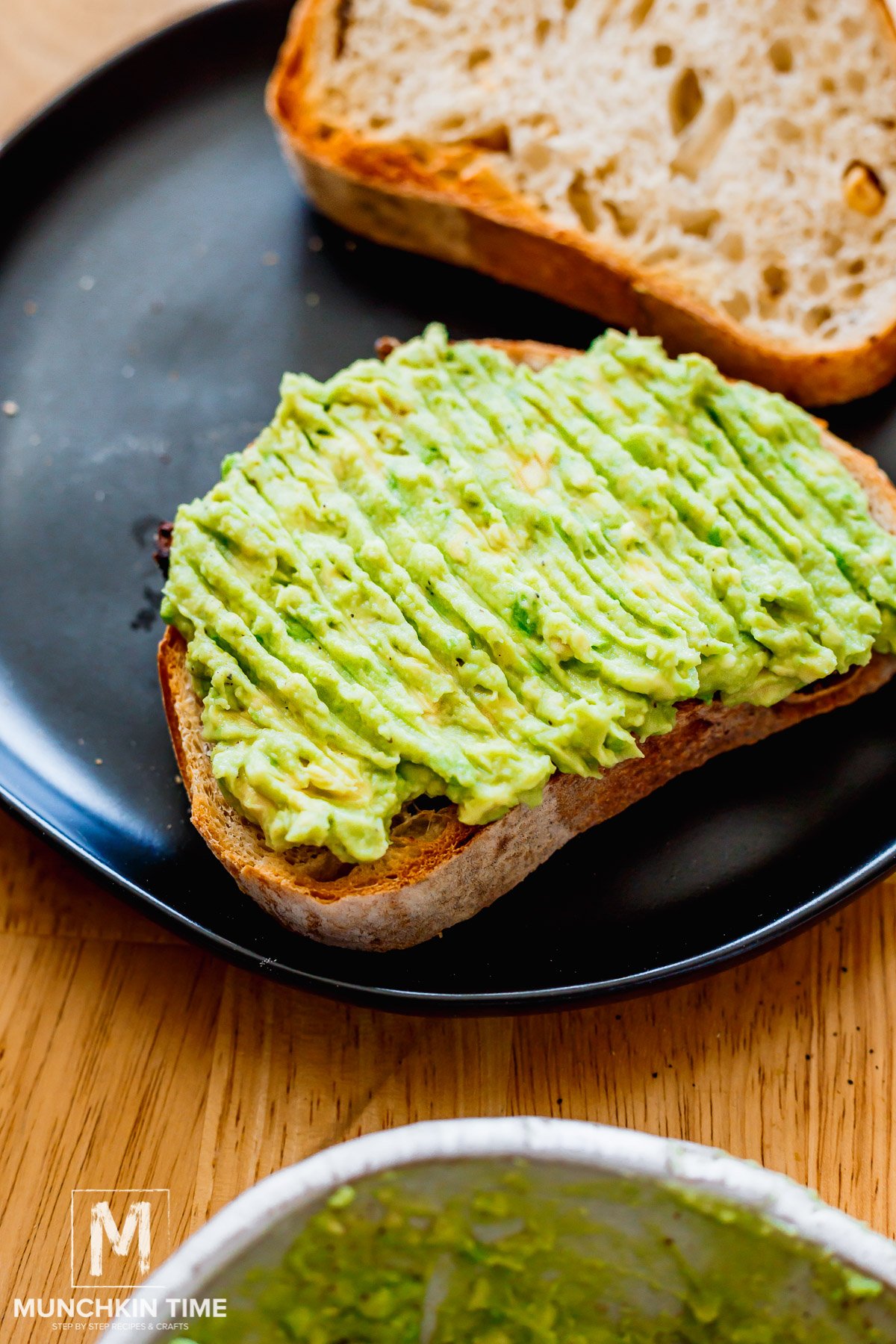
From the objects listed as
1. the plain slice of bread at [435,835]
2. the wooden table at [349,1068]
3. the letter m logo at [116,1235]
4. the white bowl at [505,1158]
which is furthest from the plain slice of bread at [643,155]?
the letter m logo at [116,1235]

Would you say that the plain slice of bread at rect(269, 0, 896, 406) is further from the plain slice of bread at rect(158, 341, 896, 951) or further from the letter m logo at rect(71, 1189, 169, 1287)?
the letter m logo at rect(71, 1189, 169, 1287)

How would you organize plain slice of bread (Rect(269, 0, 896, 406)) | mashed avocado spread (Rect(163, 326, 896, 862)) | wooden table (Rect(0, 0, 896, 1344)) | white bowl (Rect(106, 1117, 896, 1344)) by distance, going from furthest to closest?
plain slice of bread (Rect(269, 0, 896, 406)) < wooden table (Rect(0, 0, 896, 1344)) < mashed avocado spread (Rect(163, 326, 896, 862)) < white bowl (Rect(106, 1117, 896, 1344))

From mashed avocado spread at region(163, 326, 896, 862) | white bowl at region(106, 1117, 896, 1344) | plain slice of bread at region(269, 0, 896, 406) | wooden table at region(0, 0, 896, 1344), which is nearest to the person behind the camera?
white bowl at region(106, 1117, 896, 1344)

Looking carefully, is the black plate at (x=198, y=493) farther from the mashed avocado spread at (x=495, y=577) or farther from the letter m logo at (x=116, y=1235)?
the letter m logo at (x=116, y=1235)

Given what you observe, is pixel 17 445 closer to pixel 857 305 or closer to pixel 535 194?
pixel 535 194

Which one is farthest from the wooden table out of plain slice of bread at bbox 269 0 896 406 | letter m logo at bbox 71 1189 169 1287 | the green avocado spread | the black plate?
plain slice of bread at bbox 269 0 896 406

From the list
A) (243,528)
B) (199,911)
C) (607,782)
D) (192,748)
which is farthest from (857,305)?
(199,911)

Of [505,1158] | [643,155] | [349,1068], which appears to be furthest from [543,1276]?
[643,155]

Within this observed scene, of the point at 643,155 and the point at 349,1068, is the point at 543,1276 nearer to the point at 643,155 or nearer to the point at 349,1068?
the point at 349,1068
